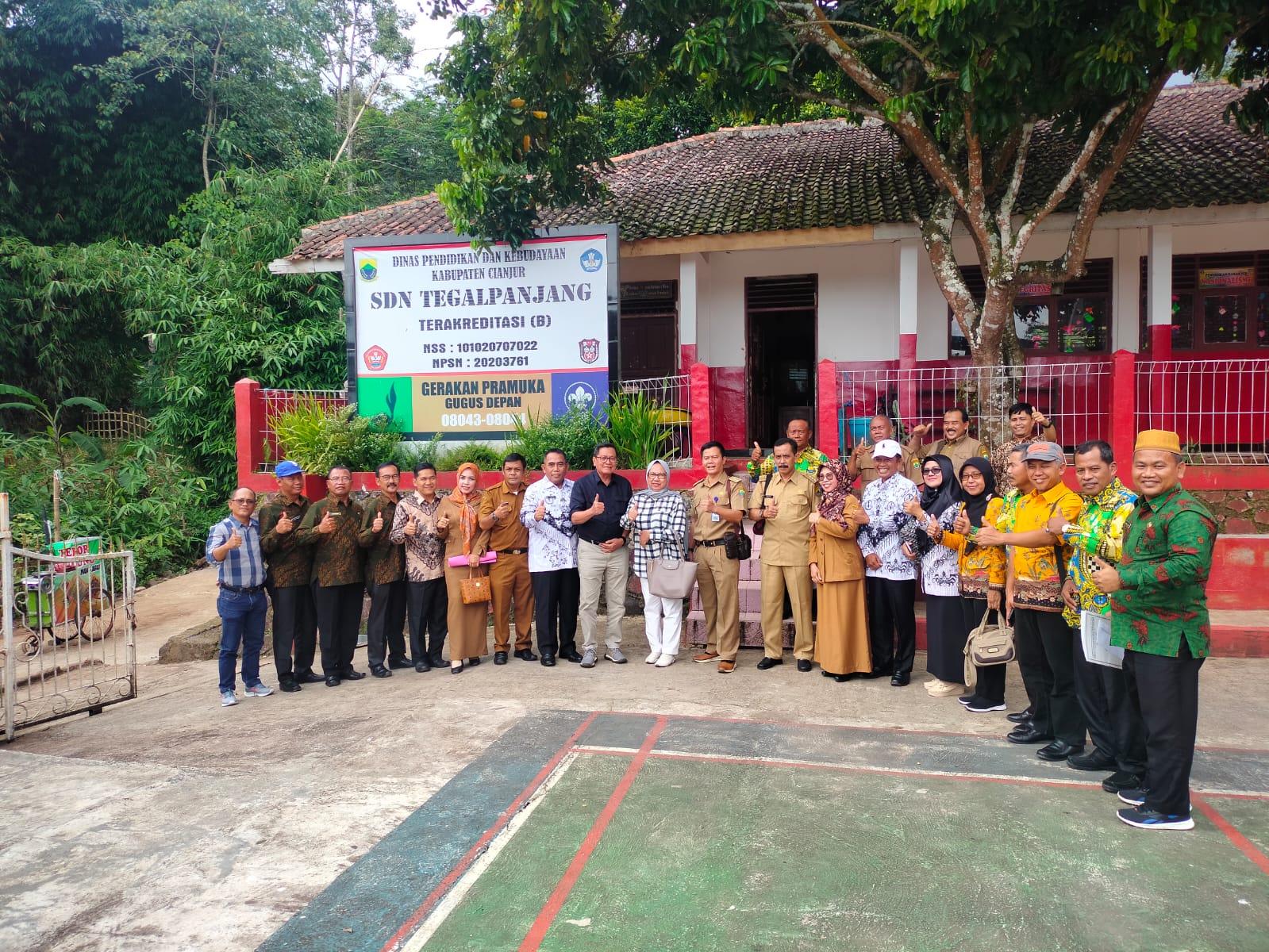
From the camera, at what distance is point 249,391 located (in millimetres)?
10922

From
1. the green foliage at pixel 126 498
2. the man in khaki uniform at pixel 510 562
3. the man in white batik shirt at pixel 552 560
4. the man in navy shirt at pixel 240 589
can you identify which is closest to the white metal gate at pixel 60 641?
the man in navy shirt at pixel 240 589

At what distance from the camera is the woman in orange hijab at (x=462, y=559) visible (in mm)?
7004

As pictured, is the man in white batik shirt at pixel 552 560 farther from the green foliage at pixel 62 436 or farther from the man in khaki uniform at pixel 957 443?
the green foliage at pixel 62 436

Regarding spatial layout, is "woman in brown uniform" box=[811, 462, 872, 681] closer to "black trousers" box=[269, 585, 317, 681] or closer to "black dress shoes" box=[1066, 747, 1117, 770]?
"black dress shoes" box=[1066, 747, 1117, 770]

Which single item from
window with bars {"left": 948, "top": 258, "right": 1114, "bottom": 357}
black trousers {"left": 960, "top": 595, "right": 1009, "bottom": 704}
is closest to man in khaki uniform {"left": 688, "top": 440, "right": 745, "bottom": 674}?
black trousers {"left": 960, "top": 595, "right": 1009, "bottom": 704}

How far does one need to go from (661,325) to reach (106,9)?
1385 centimetres

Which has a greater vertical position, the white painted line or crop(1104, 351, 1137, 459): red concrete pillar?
crop(1104, 351, 1137, 459): red concrete pillar

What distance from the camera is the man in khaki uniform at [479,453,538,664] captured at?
285 inches

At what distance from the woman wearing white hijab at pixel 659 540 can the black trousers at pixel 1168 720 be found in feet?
11.8

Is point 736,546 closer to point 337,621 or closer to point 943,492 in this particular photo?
point 943,492

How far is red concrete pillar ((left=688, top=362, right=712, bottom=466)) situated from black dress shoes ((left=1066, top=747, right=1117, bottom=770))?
5444 mm

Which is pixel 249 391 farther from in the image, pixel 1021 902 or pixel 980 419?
pixel 1021 902

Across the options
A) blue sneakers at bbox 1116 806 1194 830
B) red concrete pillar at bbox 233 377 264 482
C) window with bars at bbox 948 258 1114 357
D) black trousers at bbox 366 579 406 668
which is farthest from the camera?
window with bars at bbox 948 258 1114 357

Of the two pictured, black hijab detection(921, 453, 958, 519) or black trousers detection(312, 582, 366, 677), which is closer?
black hijab detection(921, 453, 958, 519)
